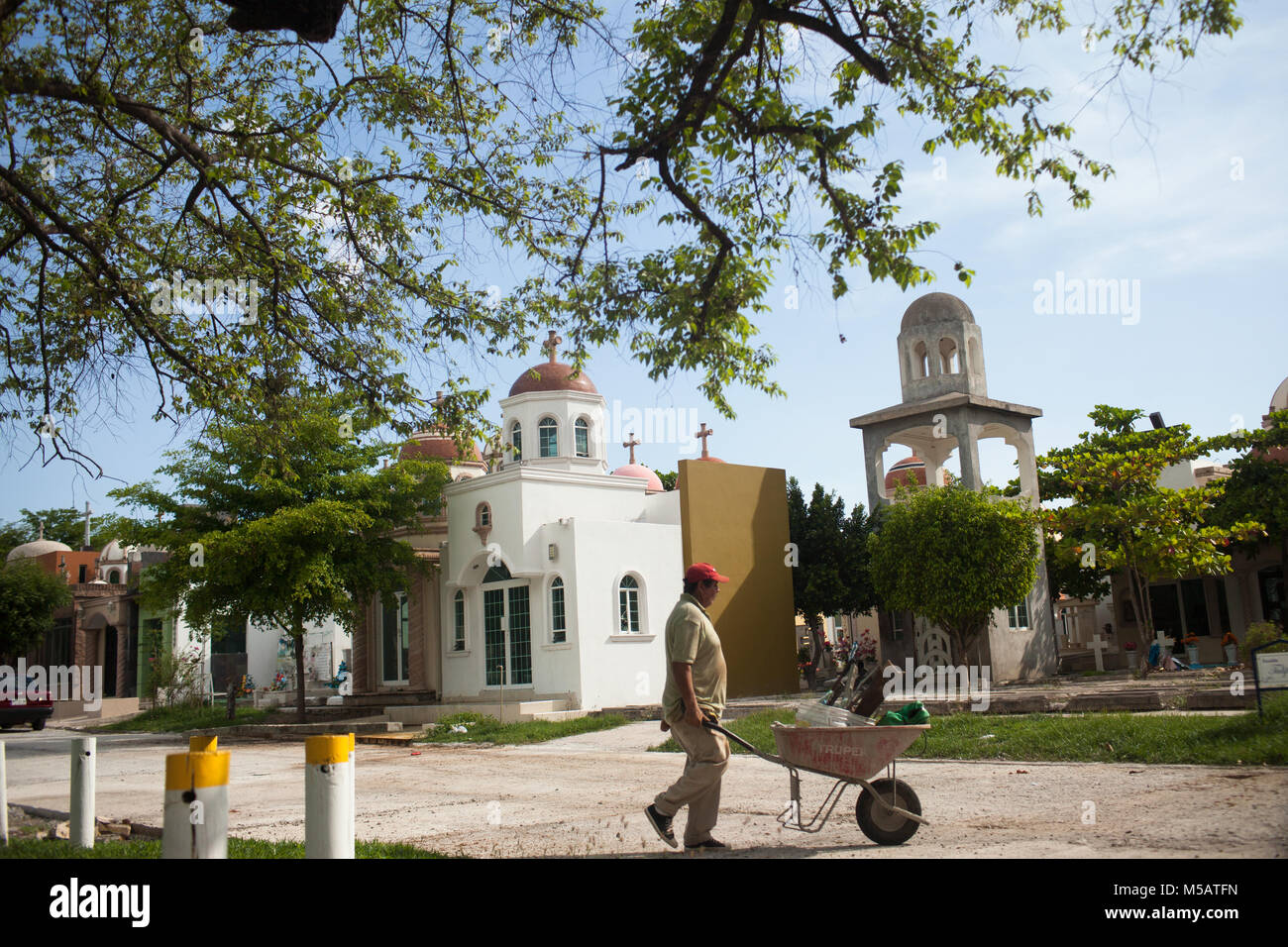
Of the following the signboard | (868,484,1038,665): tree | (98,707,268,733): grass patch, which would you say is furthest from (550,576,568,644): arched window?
the signboard

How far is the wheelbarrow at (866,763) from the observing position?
245 inches

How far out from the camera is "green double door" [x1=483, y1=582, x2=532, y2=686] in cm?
2389

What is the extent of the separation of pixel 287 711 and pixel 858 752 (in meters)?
23.9

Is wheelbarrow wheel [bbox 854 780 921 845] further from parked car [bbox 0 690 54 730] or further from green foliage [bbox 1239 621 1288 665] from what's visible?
parked car [bbox 0 690 54 730]

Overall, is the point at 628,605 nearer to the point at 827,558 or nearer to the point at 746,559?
the point at 746,559

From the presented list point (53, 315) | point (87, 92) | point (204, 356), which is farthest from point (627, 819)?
point (53, 315)

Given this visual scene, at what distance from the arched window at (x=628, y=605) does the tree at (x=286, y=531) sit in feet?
16.0

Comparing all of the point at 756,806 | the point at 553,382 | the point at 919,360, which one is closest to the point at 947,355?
the point at 919,360

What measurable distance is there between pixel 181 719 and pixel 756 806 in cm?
2433

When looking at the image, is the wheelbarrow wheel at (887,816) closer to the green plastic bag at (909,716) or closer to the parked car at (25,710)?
the green plastic bag at (909,716)

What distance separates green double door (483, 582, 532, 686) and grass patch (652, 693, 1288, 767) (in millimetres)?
11033
